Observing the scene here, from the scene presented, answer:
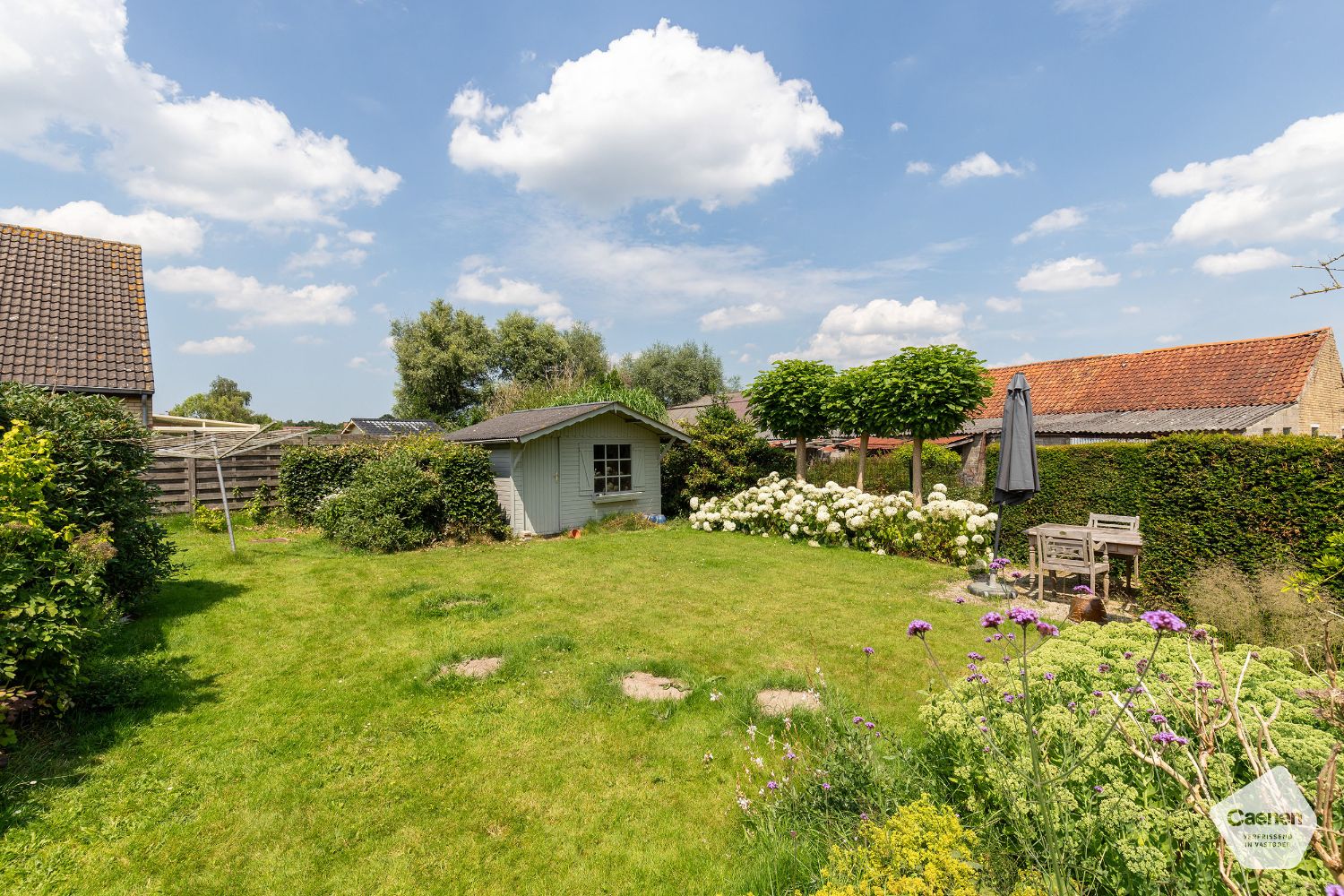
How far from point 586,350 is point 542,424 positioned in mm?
29405

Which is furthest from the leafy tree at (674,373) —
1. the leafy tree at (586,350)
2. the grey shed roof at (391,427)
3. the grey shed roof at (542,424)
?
the grey shed roof at (542,424)

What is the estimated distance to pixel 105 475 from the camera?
5.89 metres

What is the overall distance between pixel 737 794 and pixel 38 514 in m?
5.35

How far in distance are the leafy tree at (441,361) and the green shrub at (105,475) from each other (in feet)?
100

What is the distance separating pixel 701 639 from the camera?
6.07 m

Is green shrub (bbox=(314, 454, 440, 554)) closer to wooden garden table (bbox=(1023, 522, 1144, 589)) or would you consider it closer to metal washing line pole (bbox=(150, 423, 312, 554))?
metal washing line pole (bbox=(150, 423, 312, 554))

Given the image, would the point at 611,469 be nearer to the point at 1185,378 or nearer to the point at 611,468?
the point at 611,468

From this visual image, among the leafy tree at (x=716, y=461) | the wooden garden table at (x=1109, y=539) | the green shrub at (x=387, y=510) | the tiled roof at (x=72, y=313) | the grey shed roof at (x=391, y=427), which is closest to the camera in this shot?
the wooden garden table at (x=1109, y=539)

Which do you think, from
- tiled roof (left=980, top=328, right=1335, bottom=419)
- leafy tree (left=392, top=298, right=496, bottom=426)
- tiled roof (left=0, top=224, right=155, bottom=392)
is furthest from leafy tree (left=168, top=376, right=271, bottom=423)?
tiled roof (left=980, top=328, right=1335, bottom=419)

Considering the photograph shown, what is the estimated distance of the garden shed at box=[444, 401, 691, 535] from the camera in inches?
504

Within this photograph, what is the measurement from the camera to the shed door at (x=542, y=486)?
42.3ft

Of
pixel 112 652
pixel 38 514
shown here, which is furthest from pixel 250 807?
pixel 112 652

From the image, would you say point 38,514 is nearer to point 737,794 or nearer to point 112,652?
point 112,652

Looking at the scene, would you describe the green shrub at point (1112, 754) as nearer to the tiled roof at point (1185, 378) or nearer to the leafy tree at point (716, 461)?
the leafy tree at point (716, 461)
